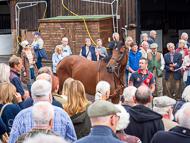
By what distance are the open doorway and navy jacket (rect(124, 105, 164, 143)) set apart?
59.2ft

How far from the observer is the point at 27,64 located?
10.3 m

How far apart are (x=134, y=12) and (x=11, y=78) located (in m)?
10.3

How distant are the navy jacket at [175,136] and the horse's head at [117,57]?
4.18m

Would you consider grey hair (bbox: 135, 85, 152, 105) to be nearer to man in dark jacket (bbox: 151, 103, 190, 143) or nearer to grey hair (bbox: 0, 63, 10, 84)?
man in dark jacket (bbox: 151, 103, 190, 143)

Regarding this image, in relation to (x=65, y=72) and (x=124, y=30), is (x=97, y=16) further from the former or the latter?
(x=65, y=72)

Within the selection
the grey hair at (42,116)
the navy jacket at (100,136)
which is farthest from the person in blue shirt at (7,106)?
the navy jacket at (100,136)

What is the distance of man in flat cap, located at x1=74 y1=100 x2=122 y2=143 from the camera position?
2.65 metres

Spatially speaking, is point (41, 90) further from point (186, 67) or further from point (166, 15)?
point (166, 15)

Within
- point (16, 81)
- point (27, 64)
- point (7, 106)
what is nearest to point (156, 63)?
point (27, 64)

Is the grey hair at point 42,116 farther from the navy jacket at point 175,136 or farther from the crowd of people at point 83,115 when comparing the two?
the navy jacket at point 175,136

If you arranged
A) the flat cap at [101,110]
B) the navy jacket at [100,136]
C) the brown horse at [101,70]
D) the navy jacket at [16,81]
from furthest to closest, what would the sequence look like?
1. the brown horse at [101,70]
2. the navy jacket at [16,81]
3. the flat cap at [101,110]
4. the navy jacket at [100,136]

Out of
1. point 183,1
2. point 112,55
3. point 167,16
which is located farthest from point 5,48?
point 112,55

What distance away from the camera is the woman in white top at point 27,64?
1020 cm

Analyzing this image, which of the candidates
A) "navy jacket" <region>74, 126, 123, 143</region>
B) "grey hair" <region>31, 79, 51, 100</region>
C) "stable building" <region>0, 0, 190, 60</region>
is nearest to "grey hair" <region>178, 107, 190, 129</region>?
"navy jacket" <region>74, 126, 123, 143</region>
